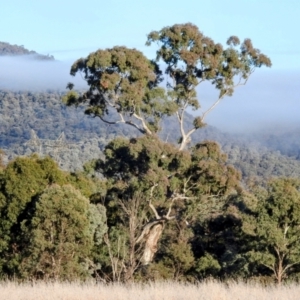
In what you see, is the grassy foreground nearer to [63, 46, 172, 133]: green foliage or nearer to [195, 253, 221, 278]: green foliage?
[63, 46, 172, 133]: green foliage

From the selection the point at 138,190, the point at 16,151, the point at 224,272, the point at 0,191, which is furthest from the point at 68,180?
Result: the point at 16,151

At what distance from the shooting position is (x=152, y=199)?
85.4 feet

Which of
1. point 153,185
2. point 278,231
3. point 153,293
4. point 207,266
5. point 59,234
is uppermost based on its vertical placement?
point 153,293

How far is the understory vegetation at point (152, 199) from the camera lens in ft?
81.4

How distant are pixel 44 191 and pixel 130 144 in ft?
11.6

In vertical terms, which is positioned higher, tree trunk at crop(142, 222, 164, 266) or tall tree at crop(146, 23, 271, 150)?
tall tree at crop(146, 23, 271, 150)

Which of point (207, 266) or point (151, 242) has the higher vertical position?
point (151, 242)

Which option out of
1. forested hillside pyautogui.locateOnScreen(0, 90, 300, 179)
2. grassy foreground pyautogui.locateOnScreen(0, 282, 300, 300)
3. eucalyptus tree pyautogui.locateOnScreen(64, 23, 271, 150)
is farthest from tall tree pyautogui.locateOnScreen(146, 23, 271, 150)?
forested hillside pyautogui.locateOnScreen(0, 90, 300, 179)

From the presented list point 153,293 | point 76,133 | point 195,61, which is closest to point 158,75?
point 195,61

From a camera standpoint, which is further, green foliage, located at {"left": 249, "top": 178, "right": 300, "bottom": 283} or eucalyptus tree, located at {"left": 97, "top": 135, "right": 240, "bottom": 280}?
eucalyptus tree, located at {"left": 97, "top": 135, "right": 240, "bottom": 280}

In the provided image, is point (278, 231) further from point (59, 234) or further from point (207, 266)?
point (59, 234)

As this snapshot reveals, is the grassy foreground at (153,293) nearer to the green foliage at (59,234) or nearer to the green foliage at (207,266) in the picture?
the green foliage at (59,234)

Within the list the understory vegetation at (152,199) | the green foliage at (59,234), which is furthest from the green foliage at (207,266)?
the green foliage at (59,234)

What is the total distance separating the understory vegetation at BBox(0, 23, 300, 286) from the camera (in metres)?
24.8
